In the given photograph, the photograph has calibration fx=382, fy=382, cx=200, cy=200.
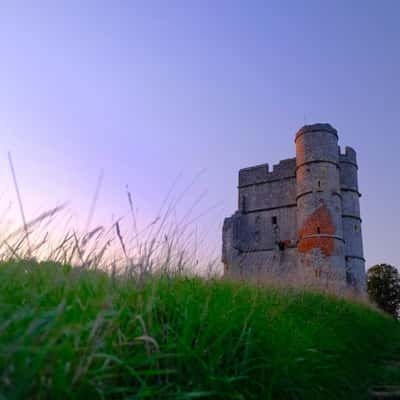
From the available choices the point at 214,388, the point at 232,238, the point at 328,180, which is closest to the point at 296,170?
the point at 328,180

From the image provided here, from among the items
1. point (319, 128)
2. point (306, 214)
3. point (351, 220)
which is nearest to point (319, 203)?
point (306, 214)

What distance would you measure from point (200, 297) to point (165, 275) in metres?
0.46

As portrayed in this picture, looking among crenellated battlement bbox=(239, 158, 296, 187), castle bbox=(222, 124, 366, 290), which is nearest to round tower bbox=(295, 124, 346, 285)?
castle bbox=(222, 124, 366, 290)

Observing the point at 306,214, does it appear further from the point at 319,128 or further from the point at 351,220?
the point at 319,128

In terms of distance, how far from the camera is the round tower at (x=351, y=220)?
17234 millimetres

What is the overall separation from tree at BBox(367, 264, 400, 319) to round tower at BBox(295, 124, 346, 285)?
9023 millimetres

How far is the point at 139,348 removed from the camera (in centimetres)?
154

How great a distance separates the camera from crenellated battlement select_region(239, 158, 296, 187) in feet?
64.9

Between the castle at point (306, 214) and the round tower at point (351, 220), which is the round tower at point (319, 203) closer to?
the castle at point (306, 214)

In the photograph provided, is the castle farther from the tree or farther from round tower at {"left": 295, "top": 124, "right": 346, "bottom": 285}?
the tree

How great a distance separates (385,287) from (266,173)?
11308 millimetres

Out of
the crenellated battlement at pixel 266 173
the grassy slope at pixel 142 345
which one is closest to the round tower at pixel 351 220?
the crenellated battlement at pixel 266 173

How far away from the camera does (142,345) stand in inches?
61.5

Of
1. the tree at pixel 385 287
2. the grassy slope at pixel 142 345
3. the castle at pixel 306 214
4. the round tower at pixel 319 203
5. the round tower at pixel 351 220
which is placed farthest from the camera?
the tree at pixel 385 287
